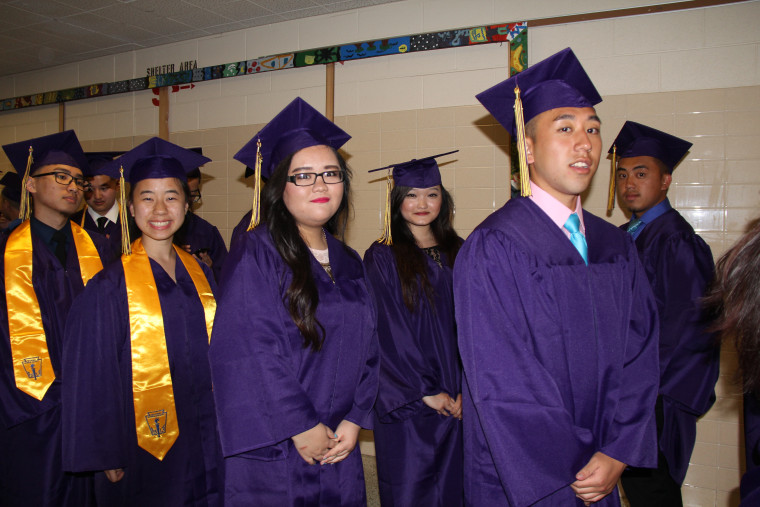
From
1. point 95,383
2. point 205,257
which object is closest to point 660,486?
point 95,383

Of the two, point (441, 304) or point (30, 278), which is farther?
point (441, 304)

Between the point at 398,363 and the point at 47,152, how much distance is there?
2.22 meters

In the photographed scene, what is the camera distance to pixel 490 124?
3.75m

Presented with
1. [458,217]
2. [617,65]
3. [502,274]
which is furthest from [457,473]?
[617,65]

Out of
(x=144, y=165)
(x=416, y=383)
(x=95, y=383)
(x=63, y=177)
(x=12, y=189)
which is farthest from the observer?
(x=12, y=189)

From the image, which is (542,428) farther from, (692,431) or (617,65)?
(617,65)

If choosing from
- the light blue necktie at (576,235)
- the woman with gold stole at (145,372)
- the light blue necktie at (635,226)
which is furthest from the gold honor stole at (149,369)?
the light blue necktie at (635,226)

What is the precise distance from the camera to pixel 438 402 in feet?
8.18

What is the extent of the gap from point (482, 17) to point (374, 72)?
3.07 feet

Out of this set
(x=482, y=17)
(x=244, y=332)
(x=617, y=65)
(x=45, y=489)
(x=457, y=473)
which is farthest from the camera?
(x=482, y=17)

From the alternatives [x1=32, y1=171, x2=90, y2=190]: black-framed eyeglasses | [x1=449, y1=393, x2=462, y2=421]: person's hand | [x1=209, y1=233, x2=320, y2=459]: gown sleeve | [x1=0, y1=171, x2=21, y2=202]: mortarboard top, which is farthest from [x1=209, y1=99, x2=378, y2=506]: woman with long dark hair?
[x1=0, y1=171, x2=21, y2=202]: mortarboard top

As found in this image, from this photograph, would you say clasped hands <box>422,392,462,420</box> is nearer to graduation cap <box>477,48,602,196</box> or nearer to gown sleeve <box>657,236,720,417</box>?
gown sleeve <box>657,236,720,417</box>

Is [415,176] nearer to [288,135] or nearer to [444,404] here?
[288,135]

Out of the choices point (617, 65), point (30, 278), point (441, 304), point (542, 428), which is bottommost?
point (542, 428)
